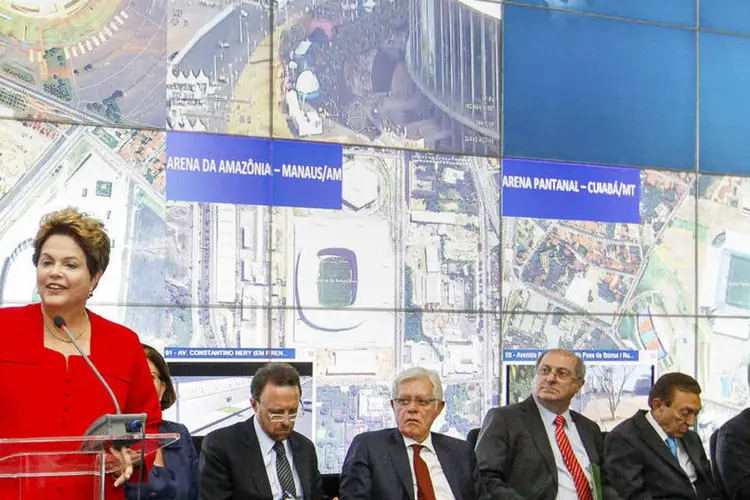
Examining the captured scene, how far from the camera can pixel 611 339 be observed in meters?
6.76

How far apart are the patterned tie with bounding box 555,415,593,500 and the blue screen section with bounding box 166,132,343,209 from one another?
1742mm

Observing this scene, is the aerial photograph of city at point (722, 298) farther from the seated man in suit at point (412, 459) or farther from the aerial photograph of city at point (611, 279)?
the seated man in suit at point (412, 459)

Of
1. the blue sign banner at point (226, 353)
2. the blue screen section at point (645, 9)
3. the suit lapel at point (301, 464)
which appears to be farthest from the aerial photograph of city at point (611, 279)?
the suit lapel at point (301, 464)

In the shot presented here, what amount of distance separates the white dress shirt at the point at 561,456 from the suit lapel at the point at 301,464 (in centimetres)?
121

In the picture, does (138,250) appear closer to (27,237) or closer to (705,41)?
(27,237)

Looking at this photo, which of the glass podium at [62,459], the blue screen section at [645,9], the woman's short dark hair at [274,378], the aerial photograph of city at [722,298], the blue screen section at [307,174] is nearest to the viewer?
the glass podium at [62,459]

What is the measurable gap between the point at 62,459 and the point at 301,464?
2.08 metres

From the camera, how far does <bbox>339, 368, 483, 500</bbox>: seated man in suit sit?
177 inches

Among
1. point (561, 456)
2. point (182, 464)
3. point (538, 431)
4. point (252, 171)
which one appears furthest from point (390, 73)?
point (182, 464)

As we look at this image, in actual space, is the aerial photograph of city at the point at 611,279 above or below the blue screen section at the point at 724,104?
below

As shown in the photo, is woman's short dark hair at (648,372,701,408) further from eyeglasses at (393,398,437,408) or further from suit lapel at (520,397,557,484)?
eyeglasses at (393,398,437,408)

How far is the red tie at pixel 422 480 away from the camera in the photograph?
178 inches

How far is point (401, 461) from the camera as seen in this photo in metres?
4.55

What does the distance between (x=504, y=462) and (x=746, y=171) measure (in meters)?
3.24
